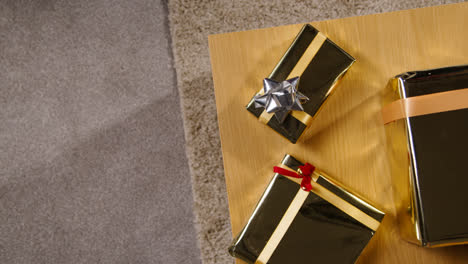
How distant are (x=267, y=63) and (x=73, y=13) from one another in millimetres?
747

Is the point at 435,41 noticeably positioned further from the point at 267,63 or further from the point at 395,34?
the point at 267,63

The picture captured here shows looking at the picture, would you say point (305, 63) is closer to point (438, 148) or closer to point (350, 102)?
point (350, 102)

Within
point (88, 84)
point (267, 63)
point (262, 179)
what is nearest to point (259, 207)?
point (262, 179)

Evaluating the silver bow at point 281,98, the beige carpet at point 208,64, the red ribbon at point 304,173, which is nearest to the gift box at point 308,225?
the red ribbon at point 304,173

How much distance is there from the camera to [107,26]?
3.20 feet

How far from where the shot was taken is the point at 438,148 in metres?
0.46

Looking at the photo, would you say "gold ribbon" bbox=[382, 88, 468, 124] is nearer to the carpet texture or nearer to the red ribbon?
the red ribbon

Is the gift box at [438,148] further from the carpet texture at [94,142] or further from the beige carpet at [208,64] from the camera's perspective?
the carpet texture at [94,142]

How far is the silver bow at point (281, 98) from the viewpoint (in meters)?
0.48

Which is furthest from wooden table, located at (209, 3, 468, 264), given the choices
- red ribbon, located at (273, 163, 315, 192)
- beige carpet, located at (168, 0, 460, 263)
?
beige carpet, located at (168, 0, 460, 263)

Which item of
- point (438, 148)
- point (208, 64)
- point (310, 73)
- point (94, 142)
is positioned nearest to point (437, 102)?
Answer: point (438, 148)

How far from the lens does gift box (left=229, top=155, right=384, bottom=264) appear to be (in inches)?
19.8

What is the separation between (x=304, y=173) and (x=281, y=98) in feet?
0.42

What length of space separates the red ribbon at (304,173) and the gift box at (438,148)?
5.8 inches
